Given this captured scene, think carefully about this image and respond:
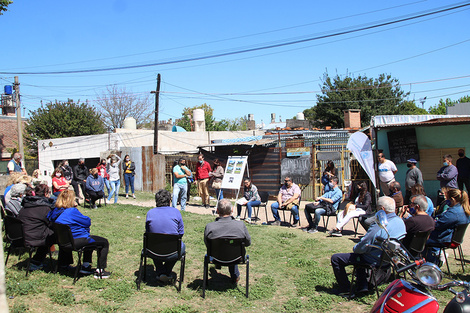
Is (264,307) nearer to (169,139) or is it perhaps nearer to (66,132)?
(169,139)

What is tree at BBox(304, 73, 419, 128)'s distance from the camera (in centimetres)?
3859

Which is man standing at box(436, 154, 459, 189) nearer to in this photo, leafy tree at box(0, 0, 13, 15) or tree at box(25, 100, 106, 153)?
leafy tree at box(0, 0, 13, 15)

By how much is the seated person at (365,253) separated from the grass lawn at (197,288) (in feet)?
0.74

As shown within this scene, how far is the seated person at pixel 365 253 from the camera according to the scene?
525 centimetres

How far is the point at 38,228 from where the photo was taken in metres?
6.22

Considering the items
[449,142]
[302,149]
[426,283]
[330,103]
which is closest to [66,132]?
[330,103]

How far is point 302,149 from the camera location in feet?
50.4

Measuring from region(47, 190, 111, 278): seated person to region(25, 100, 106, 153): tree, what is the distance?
3492 centimetres

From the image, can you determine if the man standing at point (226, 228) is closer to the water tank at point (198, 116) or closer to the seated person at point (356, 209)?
the seated person at point (356, 209)

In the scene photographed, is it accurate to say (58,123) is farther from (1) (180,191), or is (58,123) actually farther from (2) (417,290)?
(2) (417,290)

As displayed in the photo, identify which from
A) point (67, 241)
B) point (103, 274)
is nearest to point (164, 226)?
point (103, 274)

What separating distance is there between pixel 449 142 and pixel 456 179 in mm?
3134

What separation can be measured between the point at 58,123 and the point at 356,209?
3507 centimetres

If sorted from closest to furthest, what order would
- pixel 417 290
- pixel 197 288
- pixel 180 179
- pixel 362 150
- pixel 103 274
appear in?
pixel 417 290 < pixel 197 288 < pixel 103 274 < pixel 362 150 < pixel 180 179
